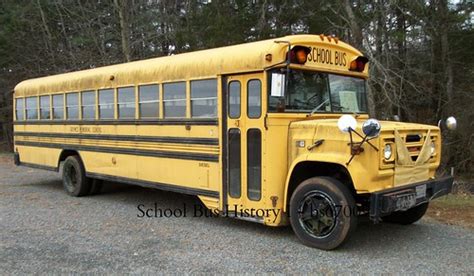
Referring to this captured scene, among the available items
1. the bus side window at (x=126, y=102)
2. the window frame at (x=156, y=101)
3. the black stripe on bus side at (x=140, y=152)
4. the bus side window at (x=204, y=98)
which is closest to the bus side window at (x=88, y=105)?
the black stripe on bus side at (x=140, y=152)

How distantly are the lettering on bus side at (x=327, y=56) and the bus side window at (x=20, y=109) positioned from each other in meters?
7.16

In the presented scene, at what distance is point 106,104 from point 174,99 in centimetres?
192

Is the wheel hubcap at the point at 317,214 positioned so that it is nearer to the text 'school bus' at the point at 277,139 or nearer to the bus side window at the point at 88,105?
the text 'school bus' at the point at 277,139

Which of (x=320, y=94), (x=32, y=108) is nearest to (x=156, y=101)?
(x=320, y=94)

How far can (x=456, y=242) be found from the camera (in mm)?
5613

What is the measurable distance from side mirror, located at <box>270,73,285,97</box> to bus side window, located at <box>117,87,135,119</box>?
2.84m

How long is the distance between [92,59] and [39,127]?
990cm

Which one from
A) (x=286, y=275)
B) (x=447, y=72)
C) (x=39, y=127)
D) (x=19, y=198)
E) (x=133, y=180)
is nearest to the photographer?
(x=286, y=275)

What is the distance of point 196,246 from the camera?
5.58 metres

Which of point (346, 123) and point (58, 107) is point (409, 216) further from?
point (58, 107)

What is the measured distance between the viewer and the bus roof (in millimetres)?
5688

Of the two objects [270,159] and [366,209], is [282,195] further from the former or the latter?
[366,209]

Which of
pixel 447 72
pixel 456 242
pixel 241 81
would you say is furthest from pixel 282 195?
pixel 447 72

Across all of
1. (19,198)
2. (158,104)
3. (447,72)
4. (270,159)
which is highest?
(447,72)
